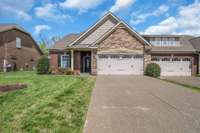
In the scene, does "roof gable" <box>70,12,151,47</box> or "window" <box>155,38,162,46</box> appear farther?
"window" <box>155,38,162,46</box>

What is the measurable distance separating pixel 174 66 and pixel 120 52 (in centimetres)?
674

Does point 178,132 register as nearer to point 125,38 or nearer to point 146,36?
A: point 125,38

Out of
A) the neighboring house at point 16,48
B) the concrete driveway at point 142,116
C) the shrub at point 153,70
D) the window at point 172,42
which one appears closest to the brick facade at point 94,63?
the shrub at point 153,70

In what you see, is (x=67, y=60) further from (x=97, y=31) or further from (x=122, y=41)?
(x=122, y=41)

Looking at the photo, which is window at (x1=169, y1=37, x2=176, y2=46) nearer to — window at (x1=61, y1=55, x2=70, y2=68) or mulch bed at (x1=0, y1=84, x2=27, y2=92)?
window at (x1=61, y1=55, x2=70, y2=68)

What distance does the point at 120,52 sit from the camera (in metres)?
21.1

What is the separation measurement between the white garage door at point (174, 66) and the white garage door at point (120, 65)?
2.71m

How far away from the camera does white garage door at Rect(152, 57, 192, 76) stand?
73.9 ft

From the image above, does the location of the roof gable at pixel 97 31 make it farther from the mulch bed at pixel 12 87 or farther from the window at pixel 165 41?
the mulch bed at pixel 12 87

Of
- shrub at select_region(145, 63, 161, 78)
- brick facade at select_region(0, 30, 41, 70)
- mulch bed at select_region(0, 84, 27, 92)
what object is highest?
brick facade at select_region(0, 30, 41, 70)

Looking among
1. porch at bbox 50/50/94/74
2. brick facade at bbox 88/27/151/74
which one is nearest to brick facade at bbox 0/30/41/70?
porch at bbox 50/50/94/74

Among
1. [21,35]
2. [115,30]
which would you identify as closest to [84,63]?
[115,30]

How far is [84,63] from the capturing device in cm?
2409

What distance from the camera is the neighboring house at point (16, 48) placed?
29828 mm
